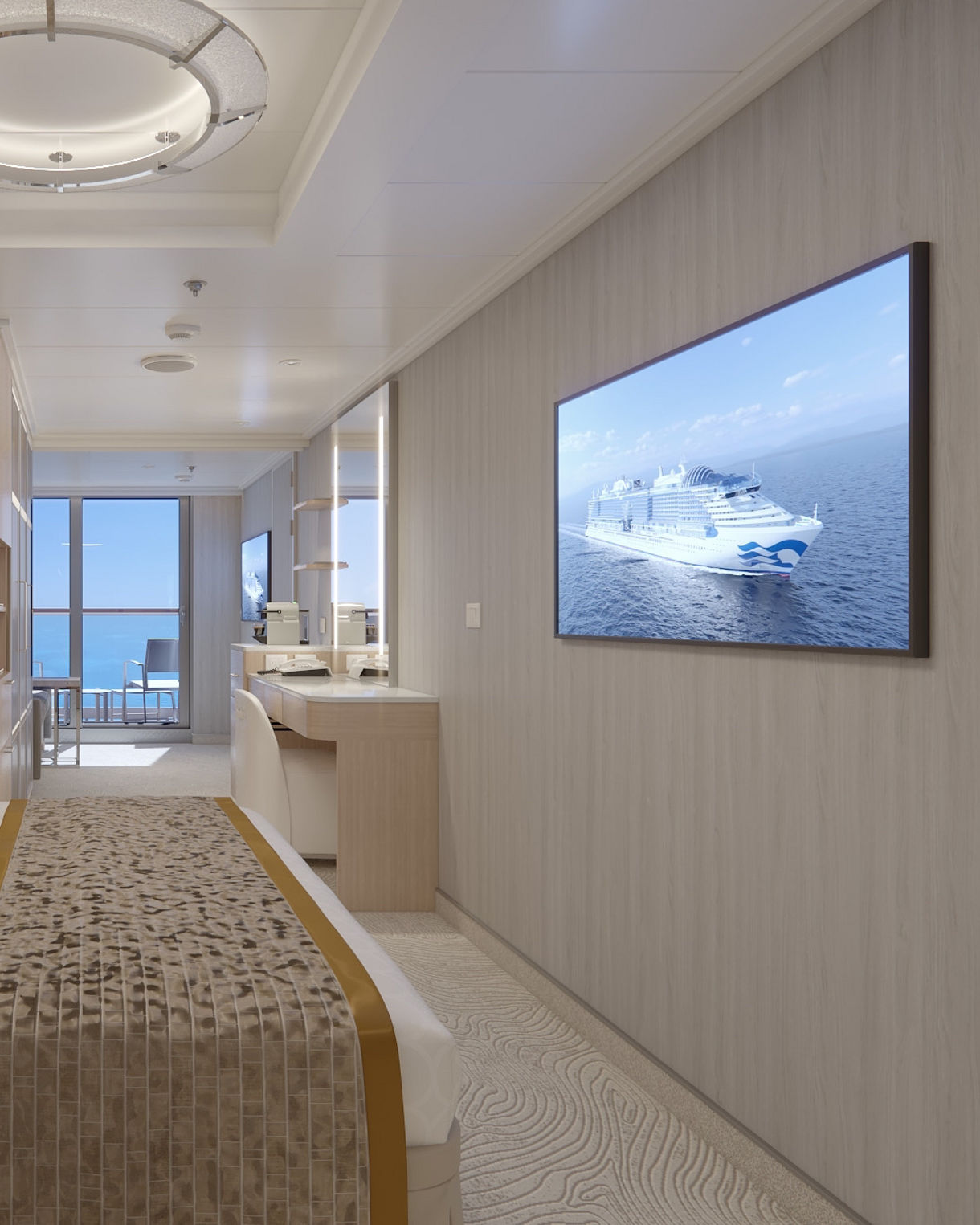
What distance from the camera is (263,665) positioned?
7.04m

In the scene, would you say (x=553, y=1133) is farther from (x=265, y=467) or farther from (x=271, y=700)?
(x=265, y=467)

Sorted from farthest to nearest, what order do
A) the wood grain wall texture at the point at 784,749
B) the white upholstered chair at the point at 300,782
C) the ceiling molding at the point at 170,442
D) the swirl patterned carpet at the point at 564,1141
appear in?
the ceiling molding at the point at 170,442 → the white upholstered chair at the point at 300,782 → the swirl patterned carpet at the point at 564,1141 → the wood grain wall texture at the point at 784,749

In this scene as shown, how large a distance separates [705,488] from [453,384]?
84.5 inches

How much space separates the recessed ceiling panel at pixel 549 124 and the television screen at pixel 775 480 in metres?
0.53

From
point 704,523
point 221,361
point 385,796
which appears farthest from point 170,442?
point 704,523

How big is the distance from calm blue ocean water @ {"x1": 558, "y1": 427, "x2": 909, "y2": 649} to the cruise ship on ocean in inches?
1.1

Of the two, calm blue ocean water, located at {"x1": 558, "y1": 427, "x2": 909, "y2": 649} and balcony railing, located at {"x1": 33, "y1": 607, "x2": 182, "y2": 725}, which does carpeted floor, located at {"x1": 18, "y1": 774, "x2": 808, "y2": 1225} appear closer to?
calm blue ocean water, located at {"x1": 558, "y1": 427, "x2": 909, "y2": 649}

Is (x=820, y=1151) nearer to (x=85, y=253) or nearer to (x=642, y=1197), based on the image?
(x=642, y=1197)

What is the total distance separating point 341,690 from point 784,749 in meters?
3.11

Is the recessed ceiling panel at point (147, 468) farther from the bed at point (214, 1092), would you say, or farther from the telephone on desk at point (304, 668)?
the bed at point (214, 1092)

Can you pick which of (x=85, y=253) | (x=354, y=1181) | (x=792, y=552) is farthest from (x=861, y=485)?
(x=85, y=253)

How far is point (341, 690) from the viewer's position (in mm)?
5250

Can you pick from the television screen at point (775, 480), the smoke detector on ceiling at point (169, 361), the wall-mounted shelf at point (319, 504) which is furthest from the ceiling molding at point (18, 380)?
the television screen at point (775, 480)

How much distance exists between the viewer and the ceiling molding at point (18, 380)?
4.72 meters
